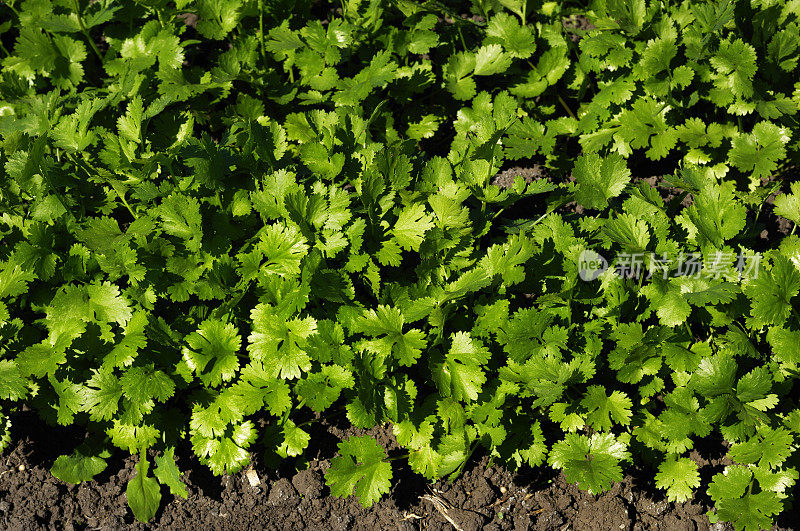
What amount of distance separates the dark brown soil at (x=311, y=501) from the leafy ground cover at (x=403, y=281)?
8 centimetres

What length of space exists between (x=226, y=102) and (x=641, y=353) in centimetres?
210

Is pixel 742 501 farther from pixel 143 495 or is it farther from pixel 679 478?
pixel 143 495

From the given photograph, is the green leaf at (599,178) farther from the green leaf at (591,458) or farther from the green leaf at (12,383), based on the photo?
the green leaf at (12,383)

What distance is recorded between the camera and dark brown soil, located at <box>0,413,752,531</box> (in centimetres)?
251

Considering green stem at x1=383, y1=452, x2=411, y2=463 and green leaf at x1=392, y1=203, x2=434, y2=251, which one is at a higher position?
green leaf at x1=392, y1=203, x2=434, y2=251

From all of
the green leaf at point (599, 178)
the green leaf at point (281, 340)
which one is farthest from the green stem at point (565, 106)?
the green leaf at point (281, 340)

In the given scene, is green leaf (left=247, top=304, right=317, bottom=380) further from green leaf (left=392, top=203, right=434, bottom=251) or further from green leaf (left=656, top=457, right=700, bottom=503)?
green leaf (left=656, top=457, right=700, bottom=503)

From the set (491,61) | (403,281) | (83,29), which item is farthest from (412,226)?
(83,29)

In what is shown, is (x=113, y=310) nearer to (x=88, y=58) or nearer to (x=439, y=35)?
(x=88, y=58)

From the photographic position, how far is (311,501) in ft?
8.38

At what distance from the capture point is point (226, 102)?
3258 mm

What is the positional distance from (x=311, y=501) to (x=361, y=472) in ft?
0.99

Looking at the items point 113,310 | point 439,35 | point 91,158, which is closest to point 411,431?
point 113,310

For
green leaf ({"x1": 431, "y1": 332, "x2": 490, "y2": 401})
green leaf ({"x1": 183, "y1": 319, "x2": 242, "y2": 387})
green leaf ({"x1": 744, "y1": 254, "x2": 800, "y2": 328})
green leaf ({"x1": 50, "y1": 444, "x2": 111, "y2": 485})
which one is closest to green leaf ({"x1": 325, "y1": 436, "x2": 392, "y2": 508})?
green leaf ({"x1": 431, "y1": 332, "x2": 490, "y2": 401})
